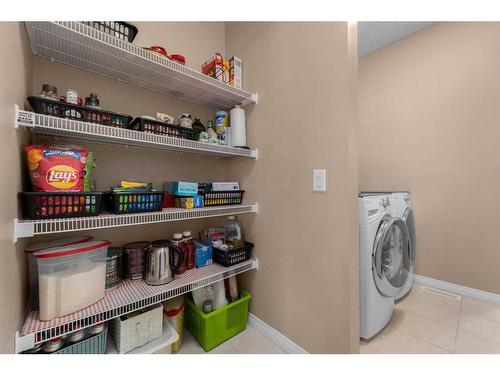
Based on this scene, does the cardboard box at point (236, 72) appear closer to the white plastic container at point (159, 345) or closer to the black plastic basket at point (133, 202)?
the black plastic basket at point (133, 202)

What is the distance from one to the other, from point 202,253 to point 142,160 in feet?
2.28

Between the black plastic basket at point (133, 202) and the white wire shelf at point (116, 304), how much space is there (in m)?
0.39

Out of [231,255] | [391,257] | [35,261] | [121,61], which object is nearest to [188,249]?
[231,255]

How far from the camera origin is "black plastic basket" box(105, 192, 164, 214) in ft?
3.03

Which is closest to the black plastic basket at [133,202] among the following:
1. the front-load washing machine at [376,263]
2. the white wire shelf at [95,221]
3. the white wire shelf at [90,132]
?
the white wire shelf at [95,221]

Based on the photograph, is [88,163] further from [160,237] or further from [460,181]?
[460,181]

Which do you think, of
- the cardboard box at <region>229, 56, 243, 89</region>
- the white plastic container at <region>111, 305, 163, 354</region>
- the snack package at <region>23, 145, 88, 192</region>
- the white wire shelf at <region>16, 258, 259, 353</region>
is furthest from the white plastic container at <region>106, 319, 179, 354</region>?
the cardboard box at <region>229, 56, 243, 89</region>

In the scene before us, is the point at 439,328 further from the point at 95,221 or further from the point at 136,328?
the point at 95,221

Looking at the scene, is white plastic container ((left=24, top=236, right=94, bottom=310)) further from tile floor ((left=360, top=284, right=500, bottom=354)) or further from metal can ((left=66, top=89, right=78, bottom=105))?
tile floor ((left=360, top=284, right=500, bottom=354))

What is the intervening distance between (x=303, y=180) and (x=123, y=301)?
1045 millimetres

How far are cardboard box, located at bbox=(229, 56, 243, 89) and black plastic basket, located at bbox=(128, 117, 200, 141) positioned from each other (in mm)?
472

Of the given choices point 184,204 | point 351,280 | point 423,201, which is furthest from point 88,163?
point 423,201

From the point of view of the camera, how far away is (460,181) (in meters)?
1.96

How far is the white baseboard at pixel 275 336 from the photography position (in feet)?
4.03
